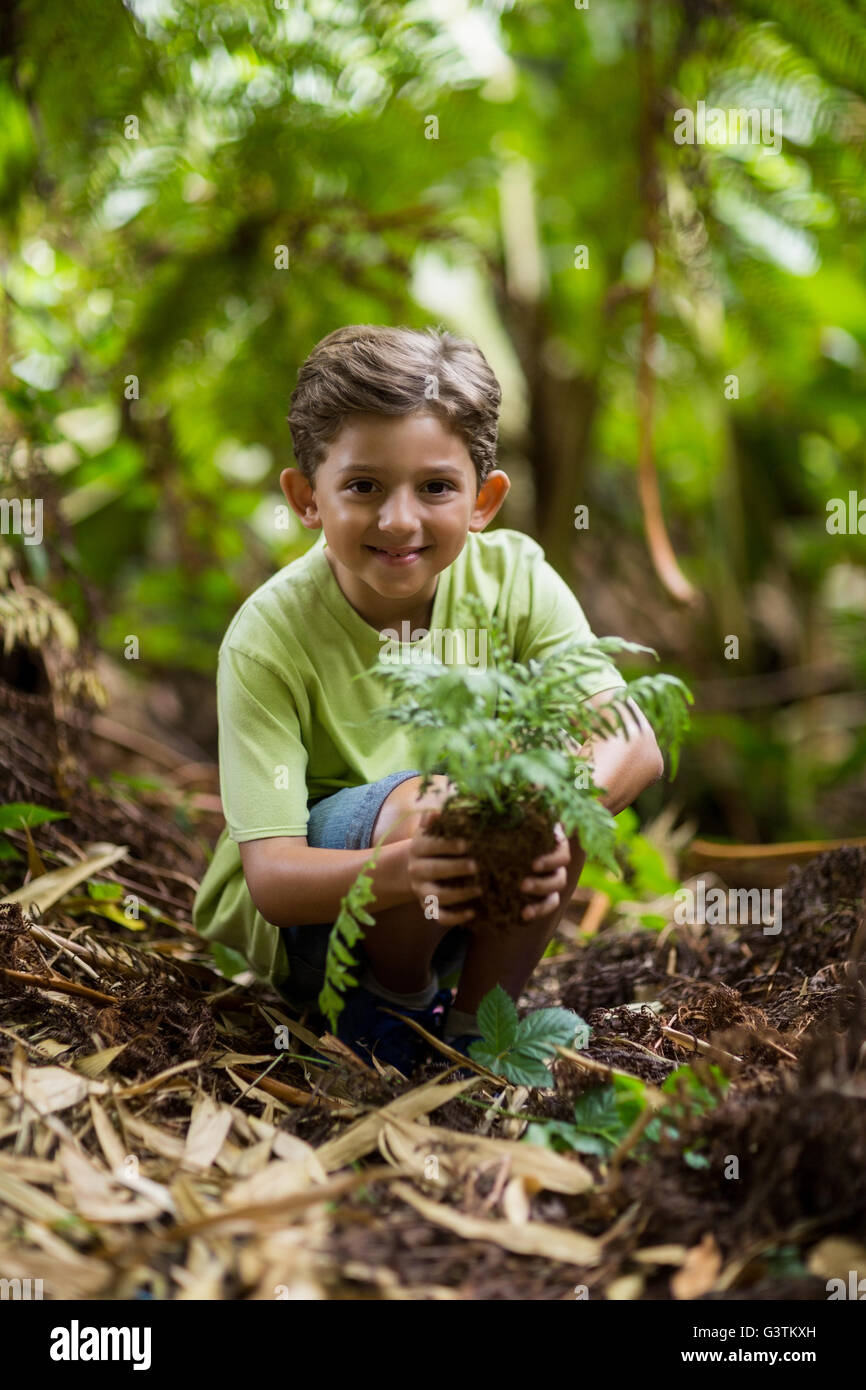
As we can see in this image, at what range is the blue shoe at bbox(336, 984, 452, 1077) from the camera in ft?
6.06

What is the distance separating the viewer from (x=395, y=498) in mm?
1730

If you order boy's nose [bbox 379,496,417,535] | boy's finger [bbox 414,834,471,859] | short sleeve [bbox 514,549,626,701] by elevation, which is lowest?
boy's finger [bbox 414,834,471,859]

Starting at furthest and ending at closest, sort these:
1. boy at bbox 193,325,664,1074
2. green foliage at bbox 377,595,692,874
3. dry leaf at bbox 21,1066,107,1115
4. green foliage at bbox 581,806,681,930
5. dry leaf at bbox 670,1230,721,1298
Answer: green foliage at bbox 581,806,681,930
boy at bbox 193,325,664,1074
dry leaf at bbox 21,1066,107,1115
green foliage at bbox 377,595,692,874
dry leaf at bbox 670,1230,721,1298

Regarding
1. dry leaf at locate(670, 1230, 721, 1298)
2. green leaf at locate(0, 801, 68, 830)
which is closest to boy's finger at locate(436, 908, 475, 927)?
dry leaf at locate(670, 1230, 721, 1298)

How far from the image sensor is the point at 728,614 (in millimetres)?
5094

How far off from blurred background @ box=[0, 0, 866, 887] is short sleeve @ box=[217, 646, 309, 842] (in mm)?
815

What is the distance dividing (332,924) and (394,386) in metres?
0.88

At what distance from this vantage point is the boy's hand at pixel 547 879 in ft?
4.99

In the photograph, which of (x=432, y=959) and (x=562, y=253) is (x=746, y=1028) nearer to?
(x=432, y=959)

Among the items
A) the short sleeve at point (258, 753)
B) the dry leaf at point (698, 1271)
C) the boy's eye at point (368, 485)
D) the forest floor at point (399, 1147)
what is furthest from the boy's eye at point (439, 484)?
the dry leaf at point (698, 1271)

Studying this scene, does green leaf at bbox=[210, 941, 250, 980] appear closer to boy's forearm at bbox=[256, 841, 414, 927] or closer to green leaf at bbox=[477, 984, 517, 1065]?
boy's forearm at bbox=[256, 841, 414, 927]

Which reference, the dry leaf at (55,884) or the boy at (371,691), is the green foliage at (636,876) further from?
the dry leaf at (55,884)

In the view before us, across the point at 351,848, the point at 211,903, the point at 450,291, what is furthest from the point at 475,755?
the point at 450,291

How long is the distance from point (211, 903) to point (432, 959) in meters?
0.45
